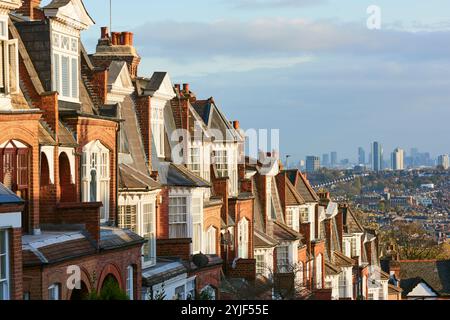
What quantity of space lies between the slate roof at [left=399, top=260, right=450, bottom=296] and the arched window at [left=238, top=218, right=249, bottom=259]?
50.5 metres

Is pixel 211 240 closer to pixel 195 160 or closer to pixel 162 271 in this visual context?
pixel 195 160

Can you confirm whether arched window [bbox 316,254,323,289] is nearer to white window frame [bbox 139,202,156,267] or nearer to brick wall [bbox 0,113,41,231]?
white window frame [bbox 139,202,156,267]

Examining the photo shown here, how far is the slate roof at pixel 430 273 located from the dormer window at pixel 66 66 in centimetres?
6913

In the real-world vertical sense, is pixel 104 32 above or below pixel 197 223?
above

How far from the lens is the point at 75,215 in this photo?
25594 mm

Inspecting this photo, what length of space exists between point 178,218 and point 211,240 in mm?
3738

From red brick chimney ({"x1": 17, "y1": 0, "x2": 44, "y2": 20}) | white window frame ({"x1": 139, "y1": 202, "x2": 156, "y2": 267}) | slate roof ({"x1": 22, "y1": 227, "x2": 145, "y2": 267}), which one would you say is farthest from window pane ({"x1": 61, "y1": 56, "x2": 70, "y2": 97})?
white window frame ({"x1": 139, "y1": 202, "x2": 156, "y2": 267})

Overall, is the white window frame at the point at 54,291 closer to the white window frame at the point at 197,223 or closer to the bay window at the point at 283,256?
the white window frame at the point at 197,223

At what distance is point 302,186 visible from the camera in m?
60.9

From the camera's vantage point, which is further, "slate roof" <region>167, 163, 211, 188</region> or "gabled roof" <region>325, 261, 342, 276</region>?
"gabled roof" <region>325, 261, 342, 276</region>

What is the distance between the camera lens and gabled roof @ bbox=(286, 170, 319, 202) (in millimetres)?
59594

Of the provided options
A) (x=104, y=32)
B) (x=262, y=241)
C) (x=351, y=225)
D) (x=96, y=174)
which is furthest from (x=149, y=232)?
(x=351, y=225)

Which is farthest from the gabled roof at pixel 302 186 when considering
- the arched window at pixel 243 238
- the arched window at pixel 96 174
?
the arched window at pixel 96 174

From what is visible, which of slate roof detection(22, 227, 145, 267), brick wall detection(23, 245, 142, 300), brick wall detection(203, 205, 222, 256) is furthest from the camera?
brick wall detection(203, 205, 222, 256)
